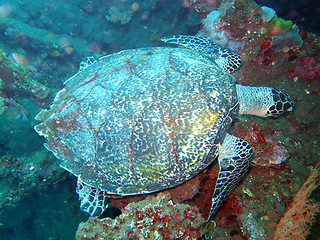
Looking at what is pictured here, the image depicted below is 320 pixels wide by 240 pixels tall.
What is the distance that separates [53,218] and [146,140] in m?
5.19

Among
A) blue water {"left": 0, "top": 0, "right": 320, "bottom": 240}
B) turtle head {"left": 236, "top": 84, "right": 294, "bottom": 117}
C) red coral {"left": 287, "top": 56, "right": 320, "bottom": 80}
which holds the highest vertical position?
red coral {"left": 287, "top": 56, "right": 320, "bottom": 80}

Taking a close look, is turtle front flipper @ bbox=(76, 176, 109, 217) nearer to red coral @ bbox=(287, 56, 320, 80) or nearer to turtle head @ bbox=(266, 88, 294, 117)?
turtle head @ bbox=(266, 88, 294, 117)

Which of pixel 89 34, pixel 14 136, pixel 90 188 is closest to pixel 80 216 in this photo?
pixel 90 188

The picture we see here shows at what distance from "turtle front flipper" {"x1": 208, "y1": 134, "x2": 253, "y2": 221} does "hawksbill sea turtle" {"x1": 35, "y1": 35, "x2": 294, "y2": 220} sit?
0.02 m

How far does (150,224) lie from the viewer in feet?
→ 7.76

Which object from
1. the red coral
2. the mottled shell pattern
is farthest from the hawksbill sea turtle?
the red coral

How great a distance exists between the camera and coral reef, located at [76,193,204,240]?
7.59ft

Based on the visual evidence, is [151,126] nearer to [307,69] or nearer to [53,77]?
[307,69]

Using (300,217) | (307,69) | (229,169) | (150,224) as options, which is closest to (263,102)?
(229,169)

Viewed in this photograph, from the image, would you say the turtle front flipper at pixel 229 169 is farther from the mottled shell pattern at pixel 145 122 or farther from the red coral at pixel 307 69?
the red coral at pixel 307 69

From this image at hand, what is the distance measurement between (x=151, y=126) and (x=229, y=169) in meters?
1.63

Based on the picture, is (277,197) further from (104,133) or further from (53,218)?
(53,218)

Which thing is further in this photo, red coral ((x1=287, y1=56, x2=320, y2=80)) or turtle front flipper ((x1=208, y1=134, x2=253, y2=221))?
red coral ((x1=287, y1=56, x2=320, y2=80))

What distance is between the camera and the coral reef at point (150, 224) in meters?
2.31
